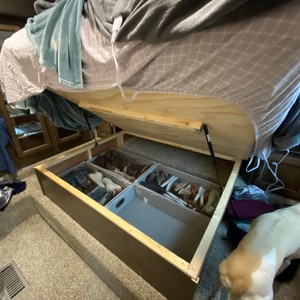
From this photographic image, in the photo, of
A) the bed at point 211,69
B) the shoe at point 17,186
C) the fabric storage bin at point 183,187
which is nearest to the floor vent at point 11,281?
the shoe at point 17,186

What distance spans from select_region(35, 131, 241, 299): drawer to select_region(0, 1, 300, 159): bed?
627 mm

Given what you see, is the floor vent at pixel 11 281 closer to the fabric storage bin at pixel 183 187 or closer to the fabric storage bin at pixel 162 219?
the fabric storage bin at pixel 162 219

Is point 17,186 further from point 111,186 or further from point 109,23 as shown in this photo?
point 109,23

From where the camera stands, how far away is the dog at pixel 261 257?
2.09ft

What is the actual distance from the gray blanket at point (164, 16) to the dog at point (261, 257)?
820 millimetres

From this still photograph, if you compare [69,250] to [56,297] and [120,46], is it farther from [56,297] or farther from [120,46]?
[120,46]

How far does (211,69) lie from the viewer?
0.48 meters

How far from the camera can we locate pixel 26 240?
1377 millimetres

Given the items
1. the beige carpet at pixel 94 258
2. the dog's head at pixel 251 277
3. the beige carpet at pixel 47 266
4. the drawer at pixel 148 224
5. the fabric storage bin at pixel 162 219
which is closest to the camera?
the dog's head at pixel 251 277

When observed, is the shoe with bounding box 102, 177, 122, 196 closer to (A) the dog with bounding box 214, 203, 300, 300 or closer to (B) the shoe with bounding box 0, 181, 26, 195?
(B) the shoe with bounding box 0, 181, 26, 195

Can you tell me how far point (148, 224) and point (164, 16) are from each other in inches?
52.3

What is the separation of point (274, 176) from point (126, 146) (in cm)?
164

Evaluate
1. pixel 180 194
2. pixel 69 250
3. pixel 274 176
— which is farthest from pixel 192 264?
pixel 274 176

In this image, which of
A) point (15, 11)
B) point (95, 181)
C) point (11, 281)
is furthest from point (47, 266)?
point (15, 11)
